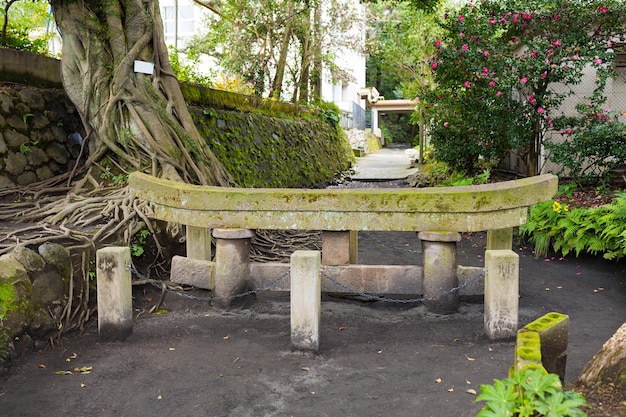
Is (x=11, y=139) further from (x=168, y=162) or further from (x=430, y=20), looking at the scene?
(x=430, y=20)

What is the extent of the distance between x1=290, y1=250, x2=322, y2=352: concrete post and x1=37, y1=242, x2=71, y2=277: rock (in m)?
2.21

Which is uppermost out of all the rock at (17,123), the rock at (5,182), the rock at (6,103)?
the rock at (6,103)

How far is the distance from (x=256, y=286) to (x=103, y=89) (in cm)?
340

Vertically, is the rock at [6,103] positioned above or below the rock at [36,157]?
above

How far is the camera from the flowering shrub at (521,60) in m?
9.36

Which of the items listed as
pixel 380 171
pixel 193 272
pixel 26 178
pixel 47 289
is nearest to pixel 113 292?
pixel 47 289

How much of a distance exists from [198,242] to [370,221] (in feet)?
6.36

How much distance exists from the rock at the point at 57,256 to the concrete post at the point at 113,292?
0.56 meters

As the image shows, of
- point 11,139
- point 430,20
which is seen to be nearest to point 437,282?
point 11,139

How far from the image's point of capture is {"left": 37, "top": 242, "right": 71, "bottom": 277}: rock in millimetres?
5225

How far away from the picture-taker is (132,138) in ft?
23.5

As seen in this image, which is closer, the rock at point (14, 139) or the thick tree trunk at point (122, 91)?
the rock at point (14, 139)

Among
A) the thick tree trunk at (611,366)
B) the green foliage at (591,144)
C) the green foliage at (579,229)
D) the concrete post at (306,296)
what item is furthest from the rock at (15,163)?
the green foliage at (591,144)

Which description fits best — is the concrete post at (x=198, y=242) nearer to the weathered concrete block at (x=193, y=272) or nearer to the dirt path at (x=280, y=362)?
the weathered concrete block at (x=193, y=272)
